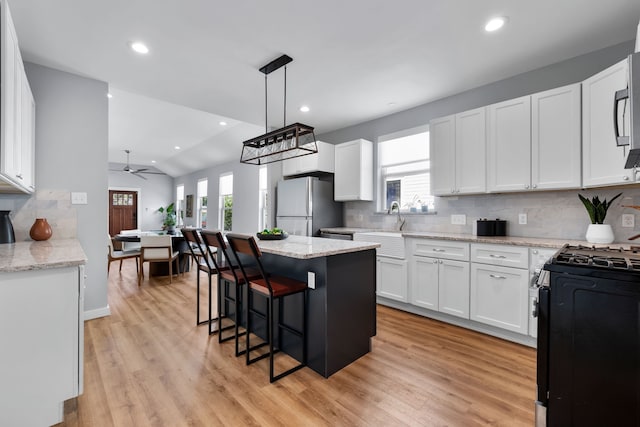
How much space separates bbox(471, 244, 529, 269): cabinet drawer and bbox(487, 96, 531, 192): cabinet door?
2.08ft

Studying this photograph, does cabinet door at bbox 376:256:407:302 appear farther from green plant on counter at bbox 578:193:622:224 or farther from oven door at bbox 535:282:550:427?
oven door at bbox 535:282:550:427

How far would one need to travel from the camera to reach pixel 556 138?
2562 millimetres

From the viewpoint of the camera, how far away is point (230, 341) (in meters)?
2.60

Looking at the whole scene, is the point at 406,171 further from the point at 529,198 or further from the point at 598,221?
the point at 598,221

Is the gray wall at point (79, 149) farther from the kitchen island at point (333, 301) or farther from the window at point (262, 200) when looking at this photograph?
the window at point (262, 200)

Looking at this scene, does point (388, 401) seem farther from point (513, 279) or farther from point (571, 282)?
point (513, 279)

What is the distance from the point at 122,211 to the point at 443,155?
10.3 m

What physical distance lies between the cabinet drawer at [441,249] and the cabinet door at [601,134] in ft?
3.63

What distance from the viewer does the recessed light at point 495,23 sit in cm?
215

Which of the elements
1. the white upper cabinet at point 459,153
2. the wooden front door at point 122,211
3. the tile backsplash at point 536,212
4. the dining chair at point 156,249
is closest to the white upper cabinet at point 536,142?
the white upper cabinet at point 459,153

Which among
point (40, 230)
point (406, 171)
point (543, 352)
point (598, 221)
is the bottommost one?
point (543, 352)

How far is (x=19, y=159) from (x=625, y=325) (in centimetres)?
347

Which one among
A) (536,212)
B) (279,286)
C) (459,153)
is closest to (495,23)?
(459,153)

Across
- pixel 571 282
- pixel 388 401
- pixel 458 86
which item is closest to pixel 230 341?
pixel 388 401
